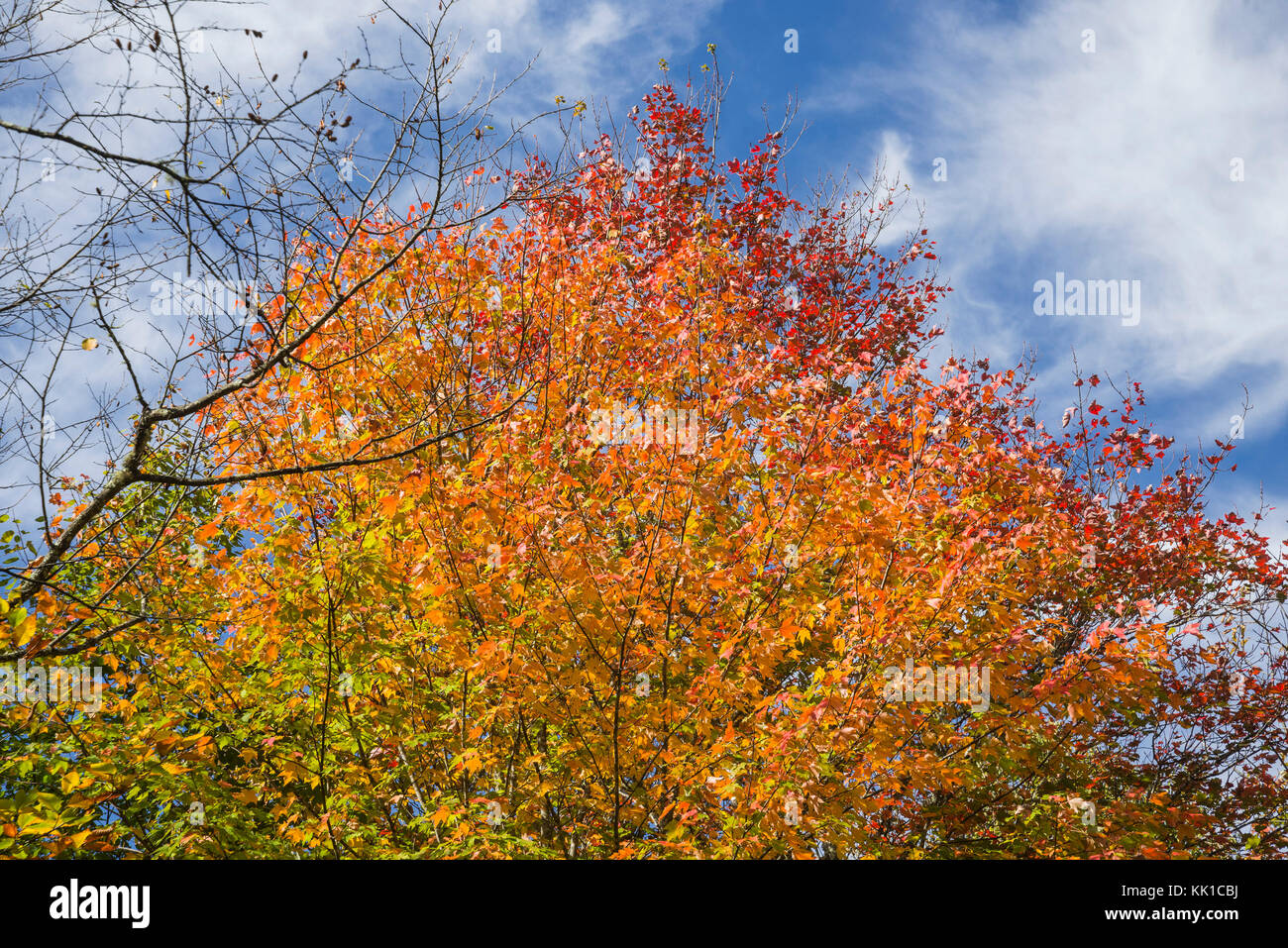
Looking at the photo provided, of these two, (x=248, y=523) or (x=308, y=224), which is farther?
(x=248, y=523)

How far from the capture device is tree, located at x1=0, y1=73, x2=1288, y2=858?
262 inches

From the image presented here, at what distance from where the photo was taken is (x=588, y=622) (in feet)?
23.0

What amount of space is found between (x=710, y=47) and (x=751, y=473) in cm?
881

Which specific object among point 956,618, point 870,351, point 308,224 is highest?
point 870,351

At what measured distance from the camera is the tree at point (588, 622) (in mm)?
6645

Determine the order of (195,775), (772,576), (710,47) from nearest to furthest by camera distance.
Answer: (195,775)
(772,576)
(710,47)

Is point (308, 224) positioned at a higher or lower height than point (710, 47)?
lower

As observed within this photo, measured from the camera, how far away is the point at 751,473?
837 centimetres
